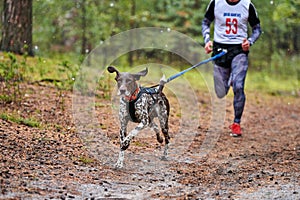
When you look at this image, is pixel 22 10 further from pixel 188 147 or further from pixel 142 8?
pixel 142 8

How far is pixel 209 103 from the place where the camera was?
13070 millimetres

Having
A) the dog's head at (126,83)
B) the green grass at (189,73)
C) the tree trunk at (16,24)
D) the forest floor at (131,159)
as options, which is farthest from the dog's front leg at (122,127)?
the tree trunk at (16,24)

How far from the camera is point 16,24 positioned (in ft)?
37.3

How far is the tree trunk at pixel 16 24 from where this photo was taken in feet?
37.1

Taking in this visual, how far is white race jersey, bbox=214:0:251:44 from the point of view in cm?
855

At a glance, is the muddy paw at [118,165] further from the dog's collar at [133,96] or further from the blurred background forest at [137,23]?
the blurred background forest at [137,23]

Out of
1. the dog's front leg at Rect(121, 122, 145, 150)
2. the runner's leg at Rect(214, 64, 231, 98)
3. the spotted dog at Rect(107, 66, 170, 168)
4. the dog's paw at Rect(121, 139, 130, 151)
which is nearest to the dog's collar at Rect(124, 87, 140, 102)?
the spotted dog at Rect(107, 66, 170, 168)

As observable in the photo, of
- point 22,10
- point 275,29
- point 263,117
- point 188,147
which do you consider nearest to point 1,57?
point 22,10

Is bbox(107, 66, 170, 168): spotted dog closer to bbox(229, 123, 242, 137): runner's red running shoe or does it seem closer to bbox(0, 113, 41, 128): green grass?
bbox(0, 113, 41, 128): green grass

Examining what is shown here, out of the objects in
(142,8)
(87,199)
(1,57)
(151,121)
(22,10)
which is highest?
(142,8)

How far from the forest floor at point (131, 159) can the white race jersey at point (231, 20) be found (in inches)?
69.0

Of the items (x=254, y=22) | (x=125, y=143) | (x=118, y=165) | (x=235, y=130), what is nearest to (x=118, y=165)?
(x=118, y=165)

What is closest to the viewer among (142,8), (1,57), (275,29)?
(1,57)

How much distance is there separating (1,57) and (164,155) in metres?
5.00
